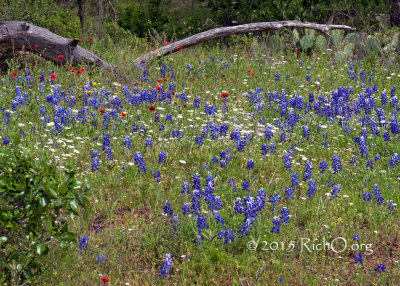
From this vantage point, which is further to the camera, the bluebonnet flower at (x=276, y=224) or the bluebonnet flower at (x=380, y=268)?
the bluebonnet flower at (x=276, y=224)

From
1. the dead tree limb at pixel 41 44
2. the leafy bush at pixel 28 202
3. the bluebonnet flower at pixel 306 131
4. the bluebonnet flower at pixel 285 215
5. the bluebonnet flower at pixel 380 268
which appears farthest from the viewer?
the dead tree limb at pixel 41 44

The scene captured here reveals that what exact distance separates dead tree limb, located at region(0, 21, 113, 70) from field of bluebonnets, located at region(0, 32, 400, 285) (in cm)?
40

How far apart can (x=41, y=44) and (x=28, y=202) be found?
6544 mm

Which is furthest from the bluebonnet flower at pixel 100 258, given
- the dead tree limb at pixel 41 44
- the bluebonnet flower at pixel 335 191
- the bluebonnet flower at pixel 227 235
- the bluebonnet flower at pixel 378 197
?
the dead tree limb at pixel 41 44

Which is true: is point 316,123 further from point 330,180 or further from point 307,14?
point 307,14

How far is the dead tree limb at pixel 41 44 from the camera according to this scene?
8992mm

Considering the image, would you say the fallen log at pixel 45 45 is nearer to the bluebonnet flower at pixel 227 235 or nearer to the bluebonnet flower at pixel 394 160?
the bluebonnet flower at pixel 394 160

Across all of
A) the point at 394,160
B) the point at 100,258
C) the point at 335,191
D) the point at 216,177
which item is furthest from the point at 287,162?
the point at 100,258

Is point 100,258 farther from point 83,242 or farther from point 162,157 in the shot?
point 162,157

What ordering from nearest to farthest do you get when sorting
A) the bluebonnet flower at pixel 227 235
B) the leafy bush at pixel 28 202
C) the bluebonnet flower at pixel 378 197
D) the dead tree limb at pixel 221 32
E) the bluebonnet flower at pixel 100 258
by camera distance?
the leafy bush at pixel 28 202 → the bluebonnet flower at pixel 100 258 → the bluebonnet flower at pixel 227 235 → the bluebonnet flower at pixel 378 197 → the dead tree limb at pixel 221 32

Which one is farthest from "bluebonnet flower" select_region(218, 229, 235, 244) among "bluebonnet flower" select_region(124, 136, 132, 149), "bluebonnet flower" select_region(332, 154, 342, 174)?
"bluebonnet flower" select_region(124, 136, 132, 149)

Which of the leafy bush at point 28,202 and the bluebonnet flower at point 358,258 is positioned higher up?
the leafy bush at point 28,202

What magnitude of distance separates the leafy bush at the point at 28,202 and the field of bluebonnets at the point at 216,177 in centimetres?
14

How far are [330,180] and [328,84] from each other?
423 cm
